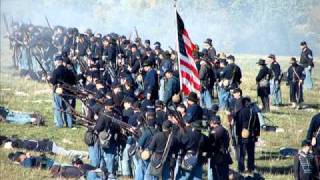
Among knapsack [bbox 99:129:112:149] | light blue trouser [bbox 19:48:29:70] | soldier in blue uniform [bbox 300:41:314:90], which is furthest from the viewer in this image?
light blue trouser [bbox 19:48:29:70]

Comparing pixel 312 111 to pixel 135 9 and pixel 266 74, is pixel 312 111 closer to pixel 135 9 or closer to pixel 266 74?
pixel 266 74

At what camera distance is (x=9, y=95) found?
3266cm

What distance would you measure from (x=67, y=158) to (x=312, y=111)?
11123 mm

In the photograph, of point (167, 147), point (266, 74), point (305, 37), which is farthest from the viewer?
point (305, 37)

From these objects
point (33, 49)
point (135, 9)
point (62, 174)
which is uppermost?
point (135, 9)

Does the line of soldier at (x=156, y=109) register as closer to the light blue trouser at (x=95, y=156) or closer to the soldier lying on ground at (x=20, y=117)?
the light blue trouser at (x=95, y=156)

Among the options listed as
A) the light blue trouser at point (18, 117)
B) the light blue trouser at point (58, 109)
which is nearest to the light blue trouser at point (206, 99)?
the light blue trouser at point (58, 109)

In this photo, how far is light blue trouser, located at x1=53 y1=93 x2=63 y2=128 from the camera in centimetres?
2517

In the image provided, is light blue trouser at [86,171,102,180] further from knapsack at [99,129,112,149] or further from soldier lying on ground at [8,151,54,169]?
soldier lying on ground at [8,151,54,169]

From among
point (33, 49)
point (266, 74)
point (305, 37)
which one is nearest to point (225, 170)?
point (266, 74)

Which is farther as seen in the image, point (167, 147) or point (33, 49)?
point (33, 49)

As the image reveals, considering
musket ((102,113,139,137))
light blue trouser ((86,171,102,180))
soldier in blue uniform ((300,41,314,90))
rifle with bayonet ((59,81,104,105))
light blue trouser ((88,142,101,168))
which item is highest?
soldier in blue uniform ((300,41,314,90))

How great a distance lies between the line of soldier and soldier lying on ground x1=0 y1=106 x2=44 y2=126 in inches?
23.0

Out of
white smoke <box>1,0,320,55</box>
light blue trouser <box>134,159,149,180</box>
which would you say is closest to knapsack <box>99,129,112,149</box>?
light blue trouser <box>134,159,149,180</box>
